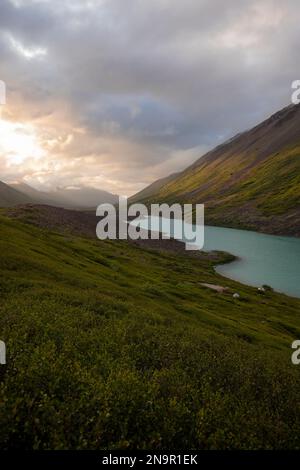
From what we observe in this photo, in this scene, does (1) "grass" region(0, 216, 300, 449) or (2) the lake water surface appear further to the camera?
(2) the lake water surface

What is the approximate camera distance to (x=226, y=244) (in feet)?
491

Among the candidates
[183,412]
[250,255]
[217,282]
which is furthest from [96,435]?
[250,255]

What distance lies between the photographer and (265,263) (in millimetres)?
105250

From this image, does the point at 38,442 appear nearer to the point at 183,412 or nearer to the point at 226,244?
the point at 183,412

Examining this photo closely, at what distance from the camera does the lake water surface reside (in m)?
85.2

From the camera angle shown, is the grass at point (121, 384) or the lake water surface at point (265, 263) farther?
the lake water surface at point (265, 263)

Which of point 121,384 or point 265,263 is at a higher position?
point 121,384

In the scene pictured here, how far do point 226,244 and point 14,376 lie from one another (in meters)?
144

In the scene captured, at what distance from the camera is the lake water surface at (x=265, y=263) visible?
85188 mm

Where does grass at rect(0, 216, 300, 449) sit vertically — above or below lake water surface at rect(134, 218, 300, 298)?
above

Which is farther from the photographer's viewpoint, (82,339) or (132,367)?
(82,339)

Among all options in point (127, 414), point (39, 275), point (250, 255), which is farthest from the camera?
point (250, 255)

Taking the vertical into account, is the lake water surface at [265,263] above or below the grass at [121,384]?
below

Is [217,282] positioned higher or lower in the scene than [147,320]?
lower
